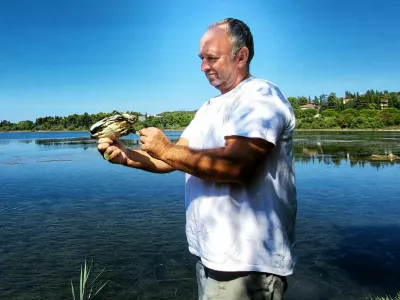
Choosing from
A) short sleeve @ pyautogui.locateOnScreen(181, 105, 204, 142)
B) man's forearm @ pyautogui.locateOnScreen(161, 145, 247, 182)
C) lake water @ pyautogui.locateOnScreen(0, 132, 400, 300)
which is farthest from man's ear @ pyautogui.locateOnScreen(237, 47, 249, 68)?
lake water @ pyautogui.locateOnScreen(0, 132, 400, 300)

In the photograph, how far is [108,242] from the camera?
11.5 m

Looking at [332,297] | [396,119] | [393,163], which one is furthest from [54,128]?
[332,297]

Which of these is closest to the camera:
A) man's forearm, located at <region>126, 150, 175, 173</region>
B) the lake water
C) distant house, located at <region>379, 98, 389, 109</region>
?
man's forearm, located at <region>126, 150, 175, 173</region>

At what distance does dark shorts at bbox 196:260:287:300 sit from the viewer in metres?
2.32

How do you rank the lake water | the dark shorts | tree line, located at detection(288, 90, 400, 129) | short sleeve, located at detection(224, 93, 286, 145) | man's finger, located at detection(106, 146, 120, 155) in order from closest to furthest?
short sleeve, located at detection(224, 93, 286, 145) < the dark shorts < man's finger, located at detection(106, 146, 120, 155) < the lake water < tree line, located at detection(288, 90, 400, 129)

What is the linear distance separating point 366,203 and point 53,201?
13.6 metres

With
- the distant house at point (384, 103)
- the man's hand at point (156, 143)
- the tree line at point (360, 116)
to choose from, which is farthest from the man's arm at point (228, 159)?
the distant house at point (384, 103)

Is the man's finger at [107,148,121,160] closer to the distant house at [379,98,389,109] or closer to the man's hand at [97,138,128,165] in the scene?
the man's hand at [97,138,128,165]

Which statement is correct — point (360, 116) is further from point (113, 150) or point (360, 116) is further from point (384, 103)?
point (113, 150)

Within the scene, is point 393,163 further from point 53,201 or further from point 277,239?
point 277,239

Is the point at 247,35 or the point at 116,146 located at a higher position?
the point at 247,35

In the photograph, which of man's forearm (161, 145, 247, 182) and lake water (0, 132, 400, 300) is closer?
man's forearm (161, 145, 247, 182)

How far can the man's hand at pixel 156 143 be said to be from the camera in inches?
94.6

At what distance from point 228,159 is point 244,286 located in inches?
31.6
